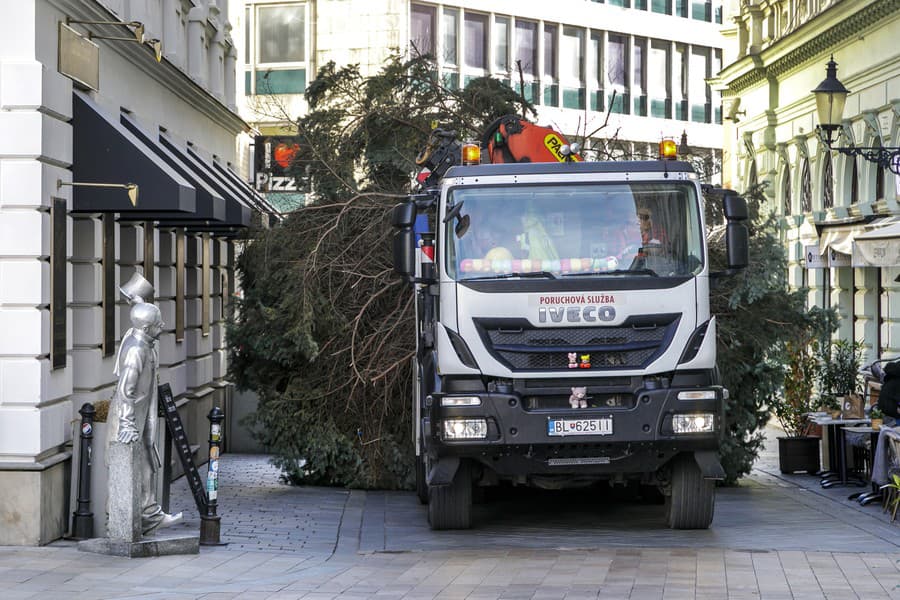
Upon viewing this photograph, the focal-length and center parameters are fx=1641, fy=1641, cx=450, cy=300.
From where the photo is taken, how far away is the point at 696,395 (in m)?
13.8

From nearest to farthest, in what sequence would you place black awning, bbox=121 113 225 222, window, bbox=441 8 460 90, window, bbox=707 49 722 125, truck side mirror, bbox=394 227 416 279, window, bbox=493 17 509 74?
truck side mirror, bbox=394 227 416 279, black awning, bbox=121 113 225 222, window, bbox=441 8 460 90, window, bbox=493 17 509 74, window, bbox=707 49 722 125

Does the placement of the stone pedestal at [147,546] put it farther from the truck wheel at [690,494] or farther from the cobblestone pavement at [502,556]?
the truck wheel at [690,494]

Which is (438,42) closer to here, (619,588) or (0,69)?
(0,69)

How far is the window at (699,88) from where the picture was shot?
178 ft

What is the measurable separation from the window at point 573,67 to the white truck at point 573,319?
36.1 metres

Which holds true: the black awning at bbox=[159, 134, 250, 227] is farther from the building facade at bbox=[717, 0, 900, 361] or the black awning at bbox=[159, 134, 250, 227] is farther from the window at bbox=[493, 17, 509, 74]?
the window at bbox=[493, 17, 509, 74]

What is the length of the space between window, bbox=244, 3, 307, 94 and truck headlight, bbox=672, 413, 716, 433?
33.3m

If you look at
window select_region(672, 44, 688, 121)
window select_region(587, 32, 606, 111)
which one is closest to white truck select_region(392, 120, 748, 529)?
window select_region(587, 32, 606, 111)

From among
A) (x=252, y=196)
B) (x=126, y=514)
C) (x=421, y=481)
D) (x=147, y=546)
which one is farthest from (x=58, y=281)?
(x=252, y=196)

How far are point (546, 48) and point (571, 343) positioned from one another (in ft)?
120

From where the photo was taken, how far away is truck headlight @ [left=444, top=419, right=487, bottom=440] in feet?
44.9

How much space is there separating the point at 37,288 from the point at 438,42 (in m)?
32.6

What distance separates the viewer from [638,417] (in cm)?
1367

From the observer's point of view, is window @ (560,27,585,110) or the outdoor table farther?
window @ (560,27,585,110)
